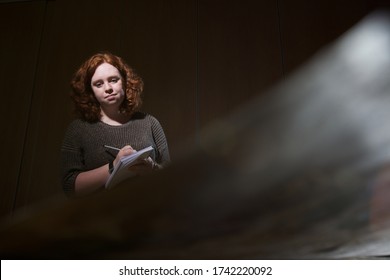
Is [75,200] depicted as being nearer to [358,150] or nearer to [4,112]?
[358,150]

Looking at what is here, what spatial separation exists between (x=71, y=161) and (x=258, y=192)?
1319 mm

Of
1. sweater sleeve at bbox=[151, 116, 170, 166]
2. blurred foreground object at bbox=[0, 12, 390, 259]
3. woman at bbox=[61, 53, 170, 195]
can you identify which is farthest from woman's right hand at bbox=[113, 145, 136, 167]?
blurred foreground object at bbox=[0, 12, 390, 259]

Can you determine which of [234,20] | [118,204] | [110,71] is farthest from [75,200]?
[234,20]

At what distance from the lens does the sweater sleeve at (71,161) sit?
132 cm

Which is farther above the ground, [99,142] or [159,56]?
[159,56]

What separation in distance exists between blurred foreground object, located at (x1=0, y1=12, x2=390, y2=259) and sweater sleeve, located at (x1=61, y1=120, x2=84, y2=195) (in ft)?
4.01

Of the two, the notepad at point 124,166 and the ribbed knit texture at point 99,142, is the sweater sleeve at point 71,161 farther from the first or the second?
the notepad at point 124,166

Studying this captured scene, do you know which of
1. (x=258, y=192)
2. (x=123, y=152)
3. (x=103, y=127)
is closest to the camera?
(x=258, y=192)

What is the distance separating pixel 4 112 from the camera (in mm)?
1731

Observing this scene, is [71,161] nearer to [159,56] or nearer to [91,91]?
[91,91]

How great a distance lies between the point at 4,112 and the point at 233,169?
74.0 inches

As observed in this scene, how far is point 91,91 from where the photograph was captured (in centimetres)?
148

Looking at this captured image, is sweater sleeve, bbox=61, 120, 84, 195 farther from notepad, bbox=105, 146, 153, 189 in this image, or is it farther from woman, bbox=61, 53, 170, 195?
notepad, bbox=105, 146, 153, 189

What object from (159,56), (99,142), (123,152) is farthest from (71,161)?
(159,56)
